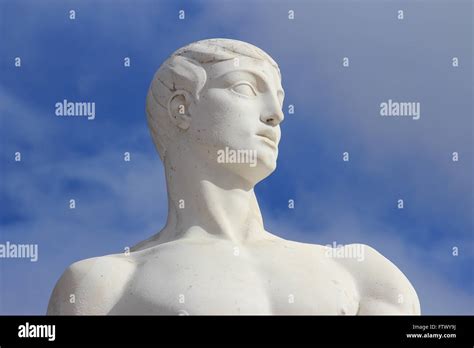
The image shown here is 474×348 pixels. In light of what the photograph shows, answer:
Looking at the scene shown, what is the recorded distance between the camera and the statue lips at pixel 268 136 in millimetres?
20062

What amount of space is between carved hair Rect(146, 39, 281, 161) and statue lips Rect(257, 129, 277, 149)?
2.93ft

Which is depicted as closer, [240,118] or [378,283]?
[378,283]

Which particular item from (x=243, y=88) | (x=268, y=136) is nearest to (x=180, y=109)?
(x=243, y=88)

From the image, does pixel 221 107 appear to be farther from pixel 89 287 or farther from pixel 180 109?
pixel 89 287

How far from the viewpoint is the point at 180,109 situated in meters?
20.4

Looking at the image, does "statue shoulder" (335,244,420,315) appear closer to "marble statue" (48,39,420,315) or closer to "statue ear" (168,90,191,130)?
"marble statue" (48,39,420,315)

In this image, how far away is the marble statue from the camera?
62.0ft

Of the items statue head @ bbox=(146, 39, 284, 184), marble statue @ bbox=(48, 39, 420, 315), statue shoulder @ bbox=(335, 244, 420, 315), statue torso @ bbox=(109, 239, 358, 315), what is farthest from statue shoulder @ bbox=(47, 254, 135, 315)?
statue shoulder @ bbox=(335, 244, 420, 315)

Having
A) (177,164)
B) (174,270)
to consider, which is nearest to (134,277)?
(174,270)
